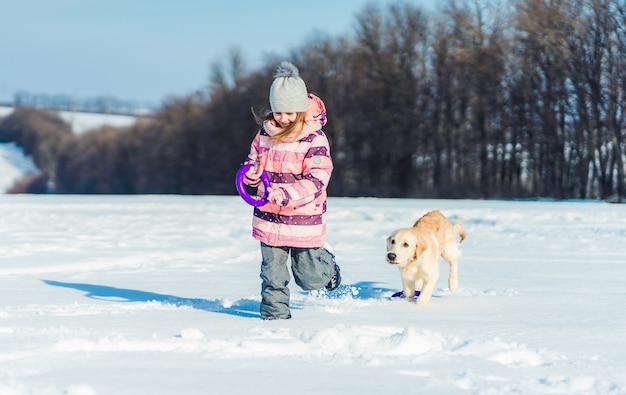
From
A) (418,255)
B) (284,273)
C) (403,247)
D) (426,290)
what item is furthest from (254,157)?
(426,290)

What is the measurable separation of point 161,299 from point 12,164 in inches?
2652

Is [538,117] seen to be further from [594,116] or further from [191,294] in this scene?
[191,294]

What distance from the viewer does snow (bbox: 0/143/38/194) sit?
6469 cm

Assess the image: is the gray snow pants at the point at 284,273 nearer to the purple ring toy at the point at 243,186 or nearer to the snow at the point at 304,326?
the snow at the point at 304,326

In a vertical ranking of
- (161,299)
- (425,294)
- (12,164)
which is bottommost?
(161,299)

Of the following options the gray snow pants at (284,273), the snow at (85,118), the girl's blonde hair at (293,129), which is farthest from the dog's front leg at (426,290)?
the snow at (85,118)

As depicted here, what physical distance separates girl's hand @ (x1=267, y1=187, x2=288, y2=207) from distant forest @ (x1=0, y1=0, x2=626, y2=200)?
24374 mm

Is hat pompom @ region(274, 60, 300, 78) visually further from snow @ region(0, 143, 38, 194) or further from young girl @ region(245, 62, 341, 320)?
snow @ region(0, 143, 38, 194)

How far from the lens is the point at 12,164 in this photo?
68.3 metres

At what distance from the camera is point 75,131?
70625 mm

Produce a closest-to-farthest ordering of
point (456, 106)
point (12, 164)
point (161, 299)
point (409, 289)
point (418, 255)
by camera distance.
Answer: point (418, 255) < point (409, 289) < point (161, 299) < point (456, 106) < point (12, 164)

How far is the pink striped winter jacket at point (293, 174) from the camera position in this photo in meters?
4.76

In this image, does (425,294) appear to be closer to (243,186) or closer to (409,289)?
(409,289)

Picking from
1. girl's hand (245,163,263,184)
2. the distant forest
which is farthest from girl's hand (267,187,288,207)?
the distant forest
